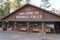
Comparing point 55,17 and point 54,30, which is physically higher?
point 55,17

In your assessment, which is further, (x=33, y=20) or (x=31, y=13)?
(x=31, y=13)

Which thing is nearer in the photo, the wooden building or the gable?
the wooden building

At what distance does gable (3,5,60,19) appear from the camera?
96.6 ft

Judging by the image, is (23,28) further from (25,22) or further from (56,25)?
(56,25)

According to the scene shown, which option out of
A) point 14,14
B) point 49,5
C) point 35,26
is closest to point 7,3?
point 49,5

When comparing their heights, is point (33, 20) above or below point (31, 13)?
below

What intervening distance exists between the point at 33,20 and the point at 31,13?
2383mm

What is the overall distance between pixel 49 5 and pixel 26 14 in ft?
132

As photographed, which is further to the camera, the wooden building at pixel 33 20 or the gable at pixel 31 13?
the gable at pixel 31 13

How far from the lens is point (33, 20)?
94.7ft

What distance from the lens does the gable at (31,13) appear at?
29450mm

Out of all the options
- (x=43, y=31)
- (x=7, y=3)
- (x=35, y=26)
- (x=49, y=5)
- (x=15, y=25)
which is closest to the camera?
(x=43, y=31)

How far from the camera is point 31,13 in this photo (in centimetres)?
3073

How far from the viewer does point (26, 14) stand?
3106 cm
